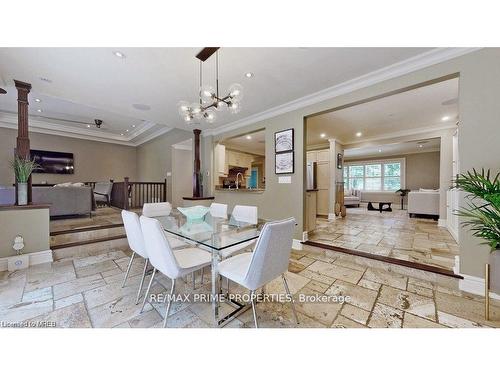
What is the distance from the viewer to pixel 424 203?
540cm

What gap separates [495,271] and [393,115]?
11.4 feet

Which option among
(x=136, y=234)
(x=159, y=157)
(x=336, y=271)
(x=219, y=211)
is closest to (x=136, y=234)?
(x=136, y=234)

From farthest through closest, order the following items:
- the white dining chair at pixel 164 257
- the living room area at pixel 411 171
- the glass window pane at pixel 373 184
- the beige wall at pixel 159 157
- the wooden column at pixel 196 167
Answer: the glass window pane at pixel 373 184 → the beige wall at pixel 159 157 → the wooden column at pixel 196 167 → the living room area at pixel 411 171 → the white dining chair at pixel 164 257

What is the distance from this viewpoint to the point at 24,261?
2473 mm

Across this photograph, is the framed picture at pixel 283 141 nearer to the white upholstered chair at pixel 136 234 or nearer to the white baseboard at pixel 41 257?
the white upholstered chair at pixel 136 234

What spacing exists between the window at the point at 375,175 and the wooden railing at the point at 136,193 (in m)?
8.97

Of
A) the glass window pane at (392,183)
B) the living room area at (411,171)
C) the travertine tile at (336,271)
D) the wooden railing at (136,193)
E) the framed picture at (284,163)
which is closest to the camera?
the travertine tile at (336,271)

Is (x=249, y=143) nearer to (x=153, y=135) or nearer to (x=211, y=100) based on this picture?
(x=153, y=135)

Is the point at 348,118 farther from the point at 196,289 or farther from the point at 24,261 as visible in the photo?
the point at 24,261

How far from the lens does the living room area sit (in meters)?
2.85

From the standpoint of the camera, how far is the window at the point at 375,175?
345 inches

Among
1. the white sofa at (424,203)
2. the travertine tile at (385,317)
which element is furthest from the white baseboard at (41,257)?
the white sofa at (424,203)

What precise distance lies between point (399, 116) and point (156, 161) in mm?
7020
